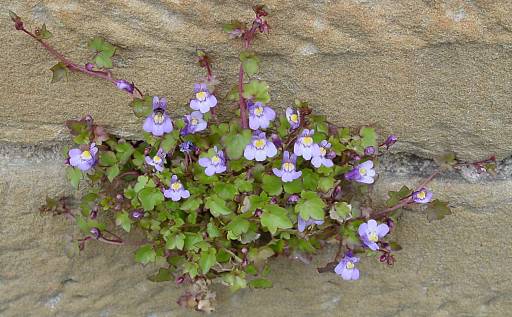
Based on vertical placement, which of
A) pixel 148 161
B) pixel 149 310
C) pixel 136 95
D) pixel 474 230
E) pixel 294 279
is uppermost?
pixel 136 95

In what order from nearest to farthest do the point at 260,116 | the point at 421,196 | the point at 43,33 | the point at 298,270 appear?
the point at 43,33 < the point at 260,116 < the point at 421,196 < the point at 298,270

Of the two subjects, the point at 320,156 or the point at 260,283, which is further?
the point at 260,283

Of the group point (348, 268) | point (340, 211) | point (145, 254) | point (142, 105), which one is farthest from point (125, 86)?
point (348, 268)

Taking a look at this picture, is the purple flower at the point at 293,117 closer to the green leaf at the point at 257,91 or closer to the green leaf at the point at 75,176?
the green leaf at the point at 257,91

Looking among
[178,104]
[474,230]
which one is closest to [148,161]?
[178,104]

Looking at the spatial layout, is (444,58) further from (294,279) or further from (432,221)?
(294,279)

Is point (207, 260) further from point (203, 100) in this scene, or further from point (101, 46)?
point (101, 46)

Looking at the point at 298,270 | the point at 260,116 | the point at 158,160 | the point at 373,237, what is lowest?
the point at 298,270

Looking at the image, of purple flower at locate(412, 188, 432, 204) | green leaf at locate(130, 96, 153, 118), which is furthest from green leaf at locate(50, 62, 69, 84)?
purple flower at locate(412, 188, 432, 204)
